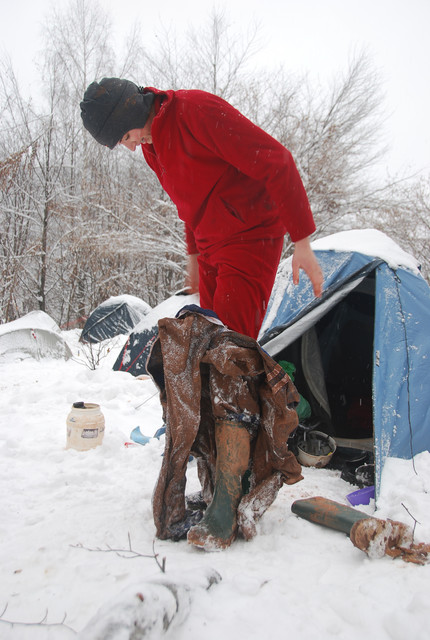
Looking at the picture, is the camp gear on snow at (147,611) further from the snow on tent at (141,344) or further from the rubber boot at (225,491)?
the snow on tent at (141,344)

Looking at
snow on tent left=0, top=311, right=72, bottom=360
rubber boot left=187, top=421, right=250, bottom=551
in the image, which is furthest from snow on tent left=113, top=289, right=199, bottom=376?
rubber boot left=187, top=421, right=250, bottom=551

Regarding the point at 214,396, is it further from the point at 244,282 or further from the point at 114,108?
Answer: the point at 114,108

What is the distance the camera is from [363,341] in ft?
12.4

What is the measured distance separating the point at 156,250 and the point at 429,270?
30.4ft

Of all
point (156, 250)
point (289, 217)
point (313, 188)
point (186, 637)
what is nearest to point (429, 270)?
point (313, 188)

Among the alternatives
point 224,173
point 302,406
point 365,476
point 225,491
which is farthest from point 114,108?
point 302,406

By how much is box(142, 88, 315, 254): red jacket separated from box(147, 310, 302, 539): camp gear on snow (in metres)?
0.45

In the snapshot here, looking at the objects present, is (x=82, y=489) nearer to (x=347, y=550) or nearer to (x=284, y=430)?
(x=284, y=430)

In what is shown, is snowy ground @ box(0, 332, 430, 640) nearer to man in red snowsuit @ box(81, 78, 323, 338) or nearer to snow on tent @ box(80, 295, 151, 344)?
man in red snowsuit @ box(81, 78, 323, 338)

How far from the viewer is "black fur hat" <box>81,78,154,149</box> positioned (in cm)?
147

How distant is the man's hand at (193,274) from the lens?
1989 mm

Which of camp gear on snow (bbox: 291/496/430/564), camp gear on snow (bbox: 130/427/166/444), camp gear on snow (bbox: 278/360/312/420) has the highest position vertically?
camp gear on snow (bbox: 278/360/312/420)

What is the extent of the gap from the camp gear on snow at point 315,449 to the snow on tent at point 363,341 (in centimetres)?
22

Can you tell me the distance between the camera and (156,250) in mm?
10789
